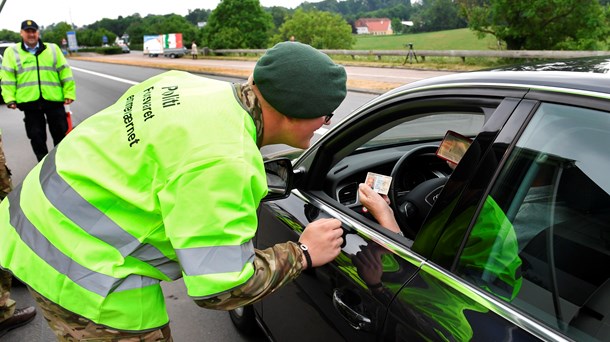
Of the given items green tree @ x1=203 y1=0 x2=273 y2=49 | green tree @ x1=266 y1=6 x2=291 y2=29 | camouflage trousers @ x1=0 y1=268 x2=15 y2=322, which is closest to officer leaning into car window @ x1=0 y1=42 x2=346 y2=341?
camouflage trousers @ x1=0 y1=268 x2=15 y2=322

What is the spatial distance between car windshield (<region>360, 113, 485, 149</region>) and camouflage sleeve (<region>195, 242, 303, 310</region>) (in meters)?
1.29

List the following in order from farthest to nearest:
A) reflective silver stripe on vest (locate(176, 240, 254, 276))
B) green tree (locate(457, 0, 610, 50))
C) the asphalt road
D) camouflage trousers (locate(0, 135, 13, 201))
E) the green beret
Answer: green tree (locate(457, 0, 610, 50)) → camouflage trousers (locate(0, 135, 13, 201)) → the asphalt road → the green beret → reflective silver stripe on vest (locate(176, 240, 254, 276))

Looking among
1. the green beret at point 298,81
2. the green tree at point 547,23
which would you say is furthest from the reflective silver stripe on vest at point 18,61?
the green tree at point 547,23

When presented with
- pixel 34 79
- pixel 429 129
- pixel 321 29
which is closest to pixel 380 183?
pixel 429 129

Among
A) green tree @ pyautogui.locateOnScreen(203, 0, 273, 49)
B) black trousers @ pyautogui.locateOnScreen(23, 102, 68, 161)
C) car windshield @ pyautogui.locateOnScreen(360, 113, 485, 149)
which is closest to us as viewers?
car windshield @ pyautogui.locateOnScreen(360, 113, 485, 149)

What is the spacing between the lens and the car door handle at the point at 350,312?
5.10 feet

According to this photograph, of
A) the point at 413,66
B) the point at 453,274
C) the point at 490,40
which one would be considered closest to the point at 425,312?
the point at 453,274

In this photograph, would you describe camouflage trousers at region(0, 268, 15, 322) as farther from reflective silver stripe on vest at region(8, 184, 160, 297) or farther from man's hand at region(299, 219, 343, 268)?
man's hand at region(299, 219, 343, 268)

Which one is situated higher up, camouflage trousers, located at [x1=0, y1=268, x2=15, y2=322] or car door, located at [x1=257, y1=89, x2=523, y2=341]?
car door, located at [x1=257, y1=89, x2=523, y2=341]

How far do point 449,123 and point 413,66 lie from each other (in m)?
17.1

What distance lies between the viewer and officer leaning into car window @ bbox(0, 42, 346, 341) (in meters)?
1.24

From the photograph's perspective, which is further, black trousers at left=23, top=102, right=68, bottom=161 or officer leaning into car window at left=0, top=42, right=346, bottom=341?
black trousers at left=23, top=102, right=68, bottom=161

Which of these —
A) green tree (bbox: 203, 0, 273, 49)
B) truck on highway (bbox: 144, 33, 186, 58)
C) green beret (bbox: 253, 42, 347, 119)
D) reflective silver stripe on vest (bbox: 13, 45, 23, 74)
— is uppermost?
green beret (bbox: 253, 42, 347, 119)

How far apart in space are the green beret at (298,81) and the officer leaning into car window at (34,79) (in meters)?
5.13
